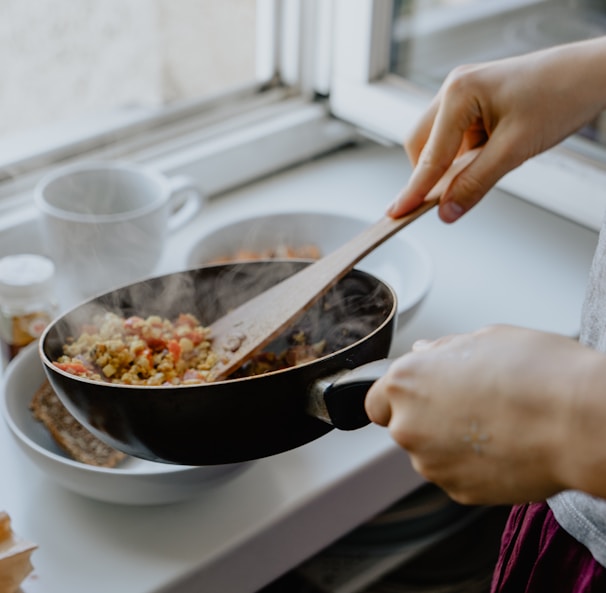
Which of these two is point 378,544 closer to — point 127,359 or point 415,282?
point 415,282

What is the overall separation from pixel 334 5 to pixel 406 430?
2.67ft

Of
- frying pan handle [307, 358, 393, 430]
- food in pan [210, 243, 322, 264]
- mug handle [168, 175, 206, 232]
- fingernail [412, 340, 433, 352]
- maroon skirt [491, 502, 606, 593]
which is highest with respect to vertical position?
fingernail [412, 340, 433, 352]

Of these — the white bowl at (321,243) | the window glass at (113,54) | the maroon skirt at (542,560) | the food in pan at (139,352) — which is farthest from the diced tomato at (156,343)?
the window glass at (113,54)

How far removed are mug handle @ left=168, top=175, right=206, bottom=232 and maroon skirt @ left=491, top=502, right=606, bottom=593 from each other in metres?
0.47

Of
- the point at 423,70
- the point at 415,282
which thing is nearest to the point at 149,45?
the point at 423,70

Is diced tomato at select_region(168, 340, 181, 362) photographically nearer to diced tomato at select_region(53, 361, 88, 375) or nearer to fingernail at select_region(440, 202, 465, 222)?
diced tomato at select_region(53, 361, 88, 375)

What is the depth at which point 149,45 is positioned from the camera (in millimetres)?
1115

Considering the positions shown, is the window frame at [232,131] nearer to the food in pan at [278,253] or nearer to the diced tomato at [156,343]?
the food in pan at [278,253]

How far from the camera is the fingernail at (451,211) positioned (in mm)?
730

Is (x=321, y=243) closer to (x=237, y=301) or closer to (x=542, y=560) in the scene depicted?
(x=237, y=301)

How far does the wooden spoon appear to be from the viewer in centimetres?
68

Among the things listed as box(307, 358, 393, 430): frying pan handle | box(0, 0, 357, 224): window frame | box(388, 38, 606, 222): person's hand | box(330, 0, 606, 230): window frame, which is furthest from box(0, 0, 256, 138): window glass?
box(307, 358, 393, 430): frying pan handle

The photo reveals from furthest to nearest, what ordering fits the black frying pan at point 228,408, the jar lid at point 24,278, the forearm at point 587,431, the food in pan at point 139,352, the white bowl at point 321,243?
the white bowl at point 321,243 < the jar lid at point 24,278 < the food in pan at point 139,352 < the black frying pan at point 228,408 < the forearm at point 587,431

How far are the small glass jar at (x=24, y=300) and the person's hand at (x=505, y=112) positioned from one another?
0.32 m
